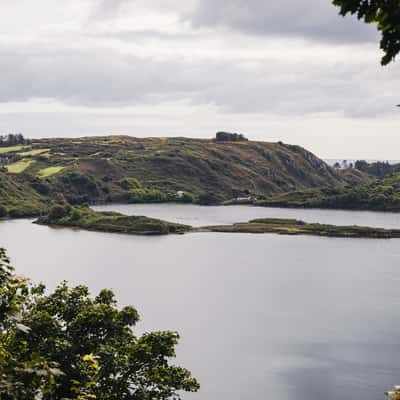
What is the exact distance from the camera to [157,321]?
8269cm

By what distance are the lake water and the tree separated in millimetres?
52241

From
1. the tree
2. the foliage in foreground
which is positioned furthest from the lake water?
the tree

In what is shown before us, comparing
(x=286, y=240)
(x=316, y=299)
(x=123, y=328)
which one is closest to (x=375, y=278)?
(x=316, y=299)

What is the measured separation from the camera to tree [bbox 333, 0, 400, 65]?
8.62 metres

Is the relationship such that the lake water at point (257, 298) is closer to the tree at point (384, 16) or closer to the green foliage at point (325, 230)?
the green foliage at point (325, 230)

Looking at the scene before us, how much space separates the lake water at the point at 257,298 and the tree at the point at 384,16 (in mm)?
52241

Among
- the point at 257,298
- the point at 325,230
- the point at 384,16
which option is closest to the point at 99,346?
the point at 384,16

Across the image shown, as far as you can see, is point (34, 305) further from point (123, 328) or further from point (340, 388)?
point (340, 388)

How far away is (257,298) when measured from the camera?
102 m

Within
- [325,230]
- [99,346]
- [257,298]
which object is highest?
[99,346]

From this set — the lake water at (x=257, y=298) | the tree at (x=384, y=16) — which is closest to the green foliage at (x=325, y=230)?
the lake water at (x=257, y=298)

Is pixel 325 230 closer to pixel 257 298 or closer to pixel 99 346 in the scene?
pixel 257 298

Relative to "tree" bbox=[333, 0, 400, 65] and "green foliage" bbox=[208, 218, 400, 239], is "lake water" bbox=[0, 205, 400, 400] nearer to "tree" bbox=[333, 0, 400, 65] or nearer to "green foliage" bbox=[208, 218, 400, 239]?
"green foliage" bbox=[208, 218, 400, 239]

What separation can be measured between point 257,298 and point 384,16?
95.6m
